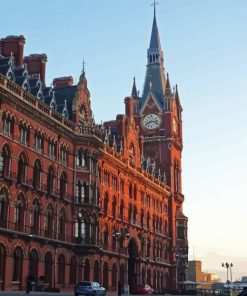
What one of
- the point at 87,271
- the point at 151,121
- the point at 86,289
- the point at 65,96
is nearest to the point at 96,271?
the point at 87,271

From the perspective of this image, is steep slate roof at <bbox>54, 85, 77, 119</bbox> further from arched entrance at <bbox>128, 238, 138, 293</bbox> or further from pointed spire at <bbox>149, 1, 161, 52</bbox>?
pointed spire at <bbox>149, 1, 161, 52</bbox>

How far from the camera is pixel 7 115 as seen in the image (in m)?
52.1

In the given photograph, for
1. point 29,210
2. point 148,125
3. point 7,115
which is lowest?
point 29,210

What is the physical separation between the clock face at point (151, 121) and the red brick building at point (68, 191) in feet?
32.8

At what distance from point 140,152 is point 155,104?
1538 cm

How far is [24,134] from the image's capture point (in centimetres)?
5509

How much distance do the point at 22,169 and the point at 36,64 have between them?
18418 millimetres

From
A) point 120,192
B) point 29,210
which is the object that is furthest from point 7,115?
point 120,192

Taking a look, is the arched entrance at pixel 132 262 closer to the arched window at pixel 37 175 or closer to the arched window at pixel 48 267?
the arched window at pixel 48 267

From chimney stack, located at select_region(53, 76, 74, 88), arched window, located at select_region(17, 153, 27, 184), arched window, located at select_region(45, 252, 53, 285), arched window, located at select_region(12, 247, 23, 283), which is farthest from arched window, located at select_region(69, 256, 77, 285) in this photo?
chimney stack, located at select_region(53, 76, 74, 88)

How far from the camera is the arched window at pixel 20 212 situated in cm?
5272

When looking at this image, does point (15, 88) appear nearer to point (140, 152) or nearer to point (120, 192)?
point (120, 192)

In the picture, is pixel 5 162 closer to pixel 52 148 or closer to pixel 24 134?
pixel 24 134

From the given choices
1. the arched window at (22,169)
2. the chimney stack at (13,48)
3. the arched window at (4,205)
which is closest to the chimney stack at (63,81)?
the chimney stack at (13,48)
